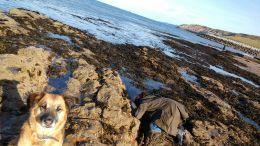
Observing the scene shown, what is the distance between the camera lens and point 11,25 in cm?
1775

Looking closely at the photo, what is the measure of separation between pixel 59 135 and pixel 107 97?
4.85 metres

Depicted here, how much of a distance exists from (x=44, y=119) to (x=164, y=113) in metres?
5.56

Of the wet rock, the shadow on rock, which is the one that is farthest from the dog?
the wet rock

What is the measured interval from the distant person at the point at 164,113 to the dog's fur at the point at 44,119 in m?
4.94

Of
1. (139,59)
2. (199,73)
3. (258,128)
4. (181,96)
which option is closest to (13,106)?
(181,96)

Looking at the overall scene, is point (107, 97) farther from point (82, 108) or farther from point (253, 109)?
point (253, 109)

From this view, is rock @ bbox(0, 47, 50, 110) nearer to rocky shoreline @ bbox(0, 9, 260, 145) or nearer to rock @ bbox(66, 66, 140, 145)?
Answer: rocky shoreline @ bbox(0, 9, 260, 145)

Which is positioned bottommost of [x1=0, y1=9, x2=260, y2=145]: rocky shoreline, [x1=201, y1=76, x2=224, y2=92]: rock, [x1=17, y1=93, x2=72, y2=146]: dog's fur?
[x1=201, y1=76, x2=224, y2=92]: rock

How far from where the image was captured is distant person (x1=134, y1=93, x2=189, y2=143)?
9938mm

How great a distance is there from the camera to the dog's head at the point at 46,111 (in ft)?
16.9

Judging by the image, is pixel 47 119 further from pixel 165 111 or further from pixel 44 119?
pixel 165 111

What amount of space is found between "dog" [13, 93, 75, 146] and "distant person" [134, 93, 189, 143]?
4.92 metres

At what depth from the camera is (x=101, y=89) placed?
1091cm

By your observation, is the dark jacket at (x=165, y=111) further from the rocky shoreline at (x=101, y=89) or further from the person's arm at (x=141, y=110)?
the rocky shoreline at (x=101, y=89)
